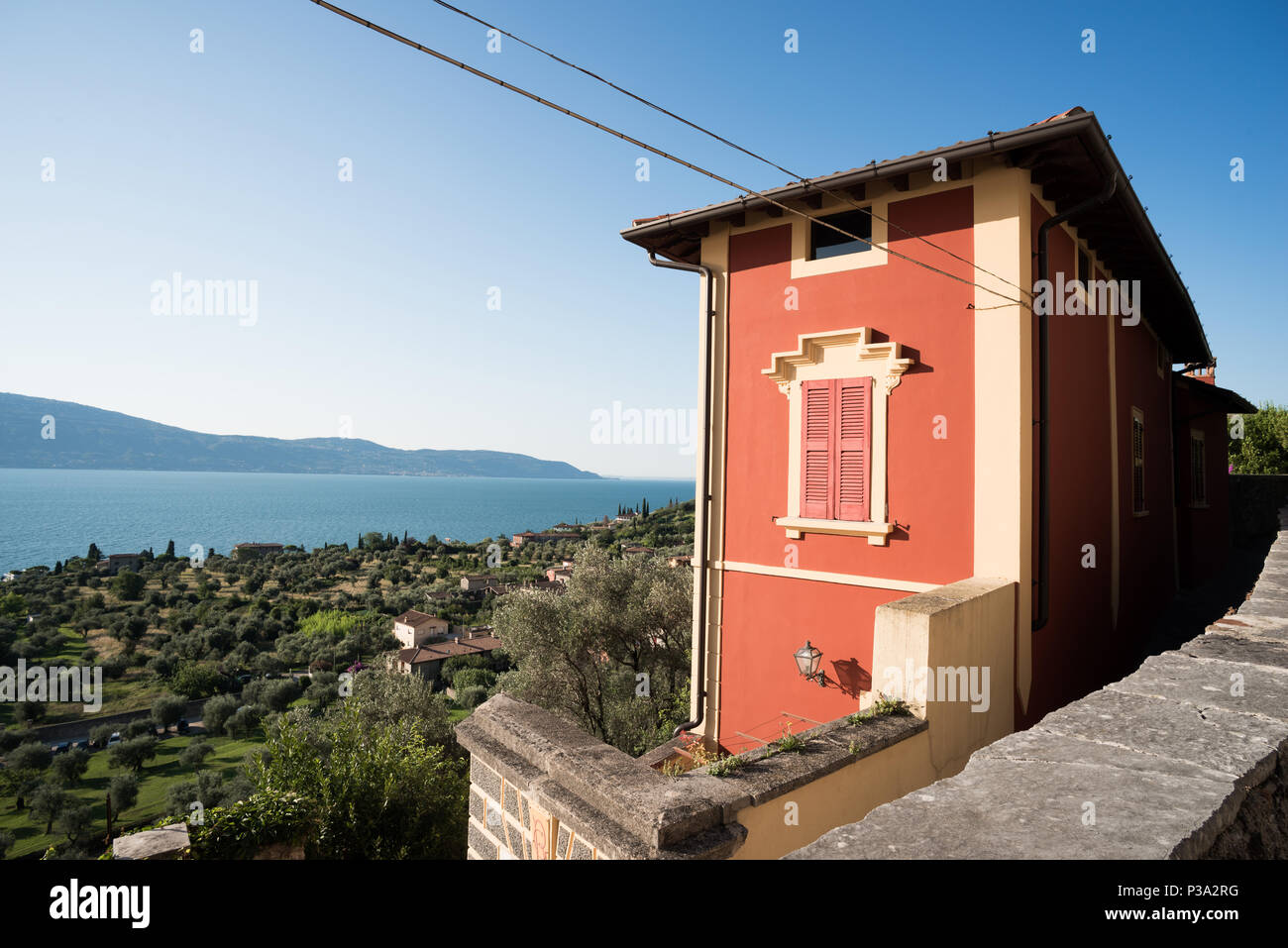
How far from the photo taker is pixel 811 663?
276 inches

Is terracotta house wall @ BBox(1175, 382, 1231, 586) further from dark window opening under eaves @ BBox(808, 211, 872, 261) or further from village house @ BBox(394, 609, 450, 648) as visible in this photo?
village house @ BBox(394, 609, 450, 648)

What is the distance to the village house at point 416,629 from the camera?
148 ft

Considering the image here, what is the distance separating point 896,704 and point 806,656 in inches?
112

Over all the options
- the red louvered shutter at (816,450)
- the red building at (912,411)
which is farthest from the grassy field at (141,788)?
the red louvered shutter at (816,450)

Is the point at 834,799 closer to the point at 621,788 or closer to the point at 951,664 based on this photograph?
the point at 621,788

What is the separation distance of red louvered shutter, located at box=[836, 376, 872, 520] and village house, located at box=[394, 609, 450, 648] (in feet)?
143

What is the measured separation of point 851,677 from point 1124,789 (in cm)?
526

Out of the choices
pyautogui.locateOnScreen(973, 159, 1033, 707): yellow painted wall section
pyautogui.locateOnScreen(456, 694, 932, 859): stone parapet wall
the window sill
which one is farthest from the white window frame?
pyautogui.locateOnScreen(456, 694, 932, 859): stone parapet wall

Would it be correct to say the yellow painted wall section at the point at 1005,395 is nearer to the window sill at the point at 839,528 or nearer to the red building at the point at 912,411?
the red building at the point at 912,411

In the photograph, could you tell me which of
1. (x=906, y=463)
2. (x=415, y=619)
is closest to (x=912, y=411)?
(x=906, y=463)

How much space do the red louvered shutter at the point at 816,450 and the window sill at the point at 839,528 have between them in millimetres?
100

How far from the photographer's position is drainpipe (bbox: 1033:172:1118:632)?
6.16 meters

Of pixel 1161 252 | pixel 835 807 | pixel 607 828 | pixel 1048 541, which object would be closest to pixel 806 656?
pixel 1048 541
